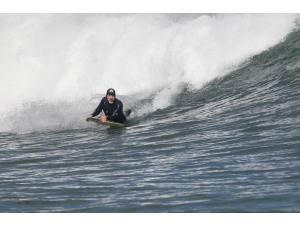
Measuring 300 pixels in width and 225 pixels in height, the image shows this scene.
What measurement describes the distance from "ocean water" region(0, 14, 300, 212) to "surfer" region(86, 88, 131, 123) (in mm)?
305

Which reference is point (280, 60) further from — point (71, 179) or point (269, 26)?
point (71, 179)

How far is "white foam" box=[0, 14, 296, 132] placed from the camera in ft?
68.9

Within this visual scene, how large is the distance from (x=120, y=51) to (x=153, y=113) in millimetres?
5494

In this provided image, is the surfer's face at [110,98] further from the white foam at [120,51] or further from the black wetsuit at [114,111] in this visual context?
the white foam at [120,51]

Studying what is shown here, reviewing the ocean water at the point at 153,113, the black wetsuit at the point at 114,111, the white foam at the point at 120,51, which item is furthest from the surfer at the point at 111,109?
the white foam at the point at 120,51

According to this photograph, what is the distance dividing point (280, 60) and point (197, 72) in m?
2.42

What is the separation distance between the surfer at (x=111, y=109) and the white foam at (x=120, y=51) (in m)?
1.86

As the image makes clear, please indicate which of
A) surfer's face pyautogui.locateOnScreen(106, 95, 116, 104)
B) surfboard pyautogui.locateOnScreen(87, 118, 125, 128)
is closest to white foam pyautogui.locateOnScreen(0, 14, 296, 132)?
surfer's face pyautogui.locateOnScreen(106, 95, 116, 104)

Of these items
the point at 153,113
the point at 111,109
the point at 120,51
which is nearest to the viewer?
the point at 111,109

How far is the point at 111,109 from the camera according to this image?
57.2 feet

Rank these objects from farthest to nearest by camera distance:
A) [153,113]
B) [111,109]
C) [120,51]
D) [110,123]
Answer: [120,51] → [153,113] → [111,109] → [110,123]

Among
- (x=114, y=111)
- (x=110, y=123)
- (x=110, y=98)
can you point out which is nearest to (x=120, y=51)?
(x=110, y=98)

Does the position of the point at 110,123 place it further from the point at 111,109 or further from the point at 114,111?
the point at 111,109

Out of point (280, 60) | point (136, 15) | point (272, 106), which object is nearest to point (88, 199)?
point (272, 106)
